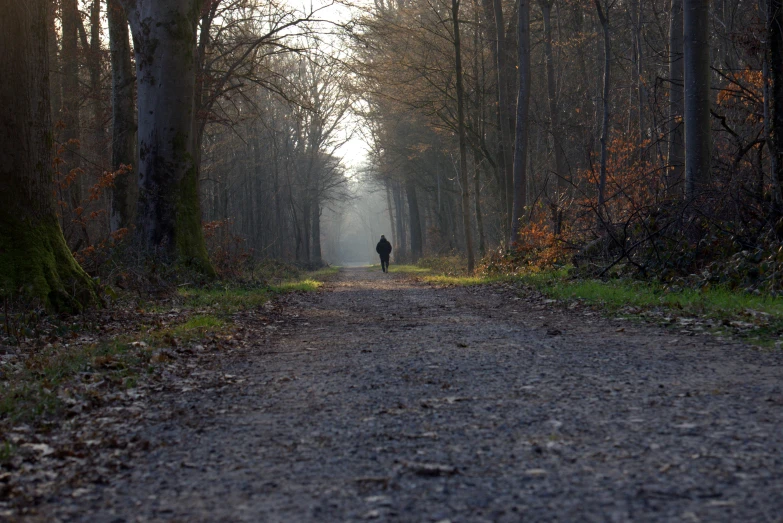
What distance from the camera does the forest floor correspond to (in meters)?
2.89

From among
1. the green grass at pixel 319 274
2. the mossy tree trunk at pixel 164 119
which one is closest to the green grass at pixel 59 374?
the mossy tree trunk at pixel 164 119

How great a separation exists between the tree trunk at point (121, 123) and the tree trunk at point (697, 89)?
12742 millimetres

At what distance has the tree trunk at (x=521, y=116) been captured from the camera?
2094cm

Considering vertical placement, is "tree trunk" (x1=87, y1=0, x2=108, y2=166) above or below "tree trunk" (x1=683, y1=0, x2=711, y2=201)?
above

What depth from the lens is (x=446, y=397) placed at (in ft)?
15.8

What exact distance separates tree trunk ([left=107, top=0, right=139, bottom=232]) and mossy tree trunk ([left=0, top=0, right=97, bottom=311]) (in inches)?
323

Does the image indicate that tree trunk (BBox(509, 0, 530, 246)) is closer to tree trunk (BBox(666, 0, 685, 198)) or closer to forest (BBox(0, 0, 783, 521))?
forest (BBox(0, 0, 783, 521))

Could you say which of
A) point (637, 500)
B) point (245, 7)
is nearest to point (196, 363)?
point (637, 500)

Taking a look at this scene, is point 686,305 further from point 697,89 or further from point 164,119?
point 164,119

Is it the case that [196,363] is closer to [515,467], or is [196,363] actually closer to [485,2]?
[515,467]

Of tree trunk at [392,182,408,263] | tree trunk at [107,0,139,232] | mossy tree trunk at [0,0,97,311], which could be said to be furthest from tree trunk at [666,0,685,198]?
tree trunk at [392,182,408,263]

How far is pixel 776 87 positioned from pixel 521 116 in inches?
430

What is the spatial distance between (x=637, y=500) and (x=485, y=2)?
24.2 metres

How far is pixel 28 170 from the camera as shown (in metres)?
8.69
